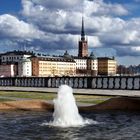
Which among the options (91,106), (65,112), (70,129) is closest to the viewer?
(70,129)

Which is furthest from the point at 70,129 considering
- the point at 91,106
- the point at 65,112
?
the point at 91,106

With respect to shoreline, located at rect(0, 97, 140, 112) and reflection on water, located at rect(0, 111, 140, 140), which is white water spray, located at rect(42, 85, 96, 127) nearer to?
reflection on water, located at rect(0, 111, 140, 140)

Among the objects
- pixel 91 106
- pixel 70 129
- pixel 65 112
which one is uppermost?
pixel 65 112

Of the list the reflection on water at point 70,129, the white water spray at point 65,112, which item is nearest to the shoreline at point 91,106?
the reflection on water at point 70,129

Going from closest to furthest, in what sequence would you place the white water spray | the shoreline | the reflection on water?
the reflection on water → the white water spray → the shoreline

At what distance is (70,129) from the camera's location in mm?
25281

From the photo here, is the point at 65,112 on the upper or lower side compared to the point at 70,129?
upper

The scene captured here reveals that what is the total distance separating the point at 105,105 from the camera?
120 ft

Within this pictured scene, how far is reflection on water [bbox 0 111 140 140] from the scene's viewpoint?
22609 millimetres

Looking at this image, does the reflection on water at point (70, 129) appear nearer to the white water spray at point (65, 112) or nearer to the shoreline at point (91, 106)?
the white water spray at point (65, 112)

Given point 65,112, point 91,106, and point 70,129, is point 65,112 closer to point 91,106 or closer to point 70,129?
point 70,129

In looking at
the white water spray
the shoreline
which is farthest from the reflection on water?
the shoreline

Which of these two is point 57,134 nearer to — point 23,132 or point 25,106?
point 23,132

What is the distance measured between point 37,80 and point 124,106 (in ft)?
332
